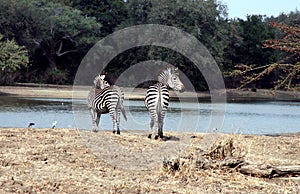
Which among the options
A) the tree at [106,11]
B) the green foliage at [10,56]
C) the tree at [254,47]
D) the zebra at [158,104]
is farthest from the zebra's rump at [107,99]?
the tree at [254,47]

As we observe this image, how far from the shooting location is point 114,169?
935cm

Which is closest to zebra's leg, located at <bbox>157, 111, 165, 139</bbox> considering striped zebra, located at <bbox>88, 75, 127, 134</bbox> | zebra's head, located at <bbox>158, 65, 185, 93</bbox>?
striped zebra, located at <bbox>88, 75, 127, 134</bbox>

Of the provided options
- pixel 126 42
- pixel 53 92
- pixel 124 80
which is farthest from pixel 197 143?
pixel 126 42

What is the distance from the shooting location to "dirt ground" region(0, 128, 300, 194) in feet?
26.2

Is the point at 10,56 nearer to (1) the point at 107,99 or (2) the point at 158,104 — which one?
(1) the point at 107,99

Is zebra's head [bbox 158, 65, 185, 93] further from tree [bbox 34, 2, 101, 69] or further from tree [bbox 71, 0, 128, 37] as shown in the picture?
tree [bbox 71, 0, 128, 37]

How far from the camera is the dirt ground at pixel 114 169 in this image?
7996mm

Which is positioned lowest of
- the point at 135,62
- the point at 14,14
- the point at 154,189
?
the point at 154,189

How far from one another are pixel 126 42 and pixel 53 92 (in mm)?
10895

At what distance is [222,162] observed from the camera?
9.57 m

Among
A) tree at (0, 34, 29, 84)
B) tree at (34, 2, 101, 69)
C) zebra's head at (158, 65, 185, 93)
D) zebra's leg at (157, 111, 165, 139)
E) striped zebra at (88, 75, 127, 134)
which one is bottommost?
zebra's leg at (157, 111, 165, 139)

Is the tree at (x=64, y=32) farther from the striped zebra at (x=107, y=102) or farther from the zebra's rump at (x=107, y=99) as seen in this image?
the zebra's rump at (x=107, y=99)

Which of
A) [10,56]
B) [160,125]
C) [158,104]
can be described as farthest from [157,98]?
[10,56]

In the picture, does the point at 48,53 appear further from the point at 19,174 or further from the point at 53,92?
the point at 19,174
